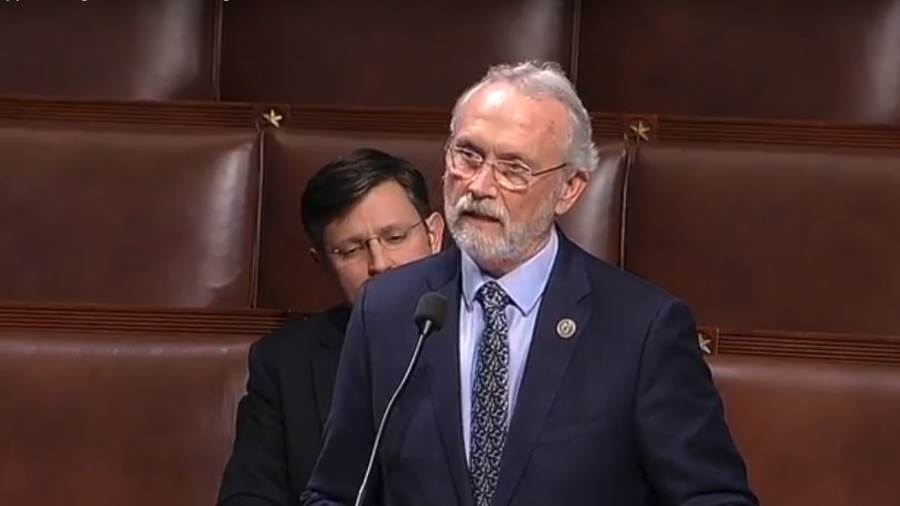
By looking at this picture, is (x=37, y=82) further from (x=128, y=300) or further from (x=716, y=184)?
(x=716, y=184)

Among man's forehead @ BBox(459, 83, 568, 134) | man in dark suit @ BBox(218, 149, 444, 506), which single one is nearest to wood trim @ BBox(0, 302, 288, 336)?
man in dark suit @ BBox(218, 149, 444, 506)

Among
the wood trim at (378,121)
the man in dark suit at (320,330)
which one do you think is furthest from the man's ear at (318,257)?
the wood trim at (378,121)

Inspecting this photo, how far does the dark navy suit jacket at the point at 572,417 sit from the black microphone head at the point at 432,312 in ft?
0.15

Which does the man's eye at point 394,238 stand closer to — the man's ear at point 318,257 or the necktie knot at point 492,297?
the man's ear at point 318,257

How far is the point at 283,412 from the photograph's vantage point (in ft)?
2.58

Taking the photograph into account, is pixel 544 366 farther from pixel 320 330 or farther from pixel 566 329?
pixel 320 330

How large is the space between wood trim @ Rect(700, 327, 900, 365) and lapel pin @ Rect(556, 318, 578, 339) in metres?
0.19

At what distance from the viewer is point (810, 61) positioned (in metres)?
1.05

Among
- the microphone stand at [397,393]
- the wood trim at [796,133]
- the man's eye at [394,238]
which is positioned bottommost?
the microphone stand at [397,393]

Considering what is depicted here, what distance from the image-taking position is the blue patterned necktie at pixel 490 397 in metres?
0.63

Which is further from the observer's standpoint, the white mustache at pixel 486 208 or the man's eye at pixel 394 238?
the man's eye at pixel 394 238

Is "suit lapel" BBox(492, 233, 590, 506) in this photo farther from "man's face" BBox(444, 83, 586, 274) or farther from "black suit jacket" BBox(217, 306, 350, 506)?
"black suit jacket" BBox(217, 306, 350, 506)

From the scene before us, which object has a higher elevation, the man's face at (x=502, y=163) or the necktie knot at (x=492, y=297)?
the man's face at (x=502, y=163)

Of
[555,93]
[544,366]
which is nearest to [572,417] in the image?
[544,366]
